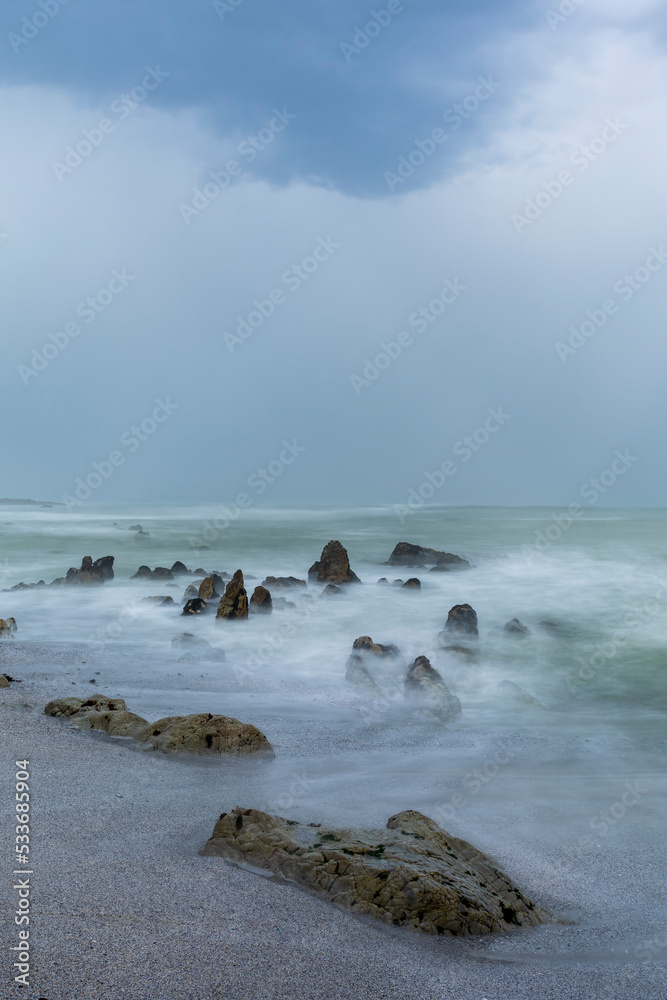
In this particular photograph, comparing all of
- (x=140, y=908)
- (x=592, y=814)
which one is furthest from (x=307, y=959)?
(x=592, y=814)

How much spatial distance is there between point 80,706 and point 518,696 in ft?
22.3

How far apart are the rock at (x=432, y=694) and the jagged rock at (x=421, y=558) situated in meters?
18.3

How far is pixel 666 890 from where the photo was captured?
4828 mm

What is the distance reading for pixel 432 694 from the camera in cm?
1002

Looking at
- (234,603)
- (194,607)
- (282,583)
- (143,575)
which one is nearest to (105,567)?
(143,575)

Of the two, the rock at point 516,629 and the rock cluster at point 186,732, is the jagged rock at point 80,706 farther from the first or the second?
the rock at point 516,629

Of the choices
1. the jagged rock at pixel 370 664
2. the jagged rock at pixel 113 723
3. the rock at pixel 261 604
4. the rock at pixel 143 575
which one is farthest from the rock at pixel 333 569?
the jagged rock at pixel 113 723

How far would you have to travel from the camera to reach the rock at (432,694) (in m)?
9.74

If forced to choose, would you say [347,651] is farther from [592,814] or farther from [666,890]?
[666,890]

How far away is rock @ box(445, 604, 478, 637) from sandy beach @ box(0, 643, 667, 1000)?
9.63m

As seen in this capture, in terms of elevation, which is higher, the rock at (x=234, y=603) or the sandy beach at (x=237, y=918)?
the rock at (x=234, y=603)

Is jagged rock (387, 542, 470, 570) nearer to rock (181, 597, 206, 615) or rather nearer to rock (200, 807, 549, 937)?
rock (181, 597, 206, 615)

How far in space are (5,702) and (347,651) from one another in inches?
299

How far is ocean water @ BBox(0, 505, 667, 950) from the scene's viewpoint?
19.3ft
